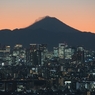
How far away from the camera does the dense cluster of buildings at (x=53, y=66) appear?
13.8m

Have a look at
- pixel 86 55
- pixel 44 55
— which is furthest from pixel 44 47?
pixel 86 55

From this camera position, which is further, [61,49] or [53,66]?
[61,49]

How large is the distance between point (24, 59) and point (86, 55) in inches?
104

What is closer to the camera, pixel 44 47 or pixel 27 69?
pixel 27 69

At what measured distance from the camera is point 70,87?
13.2m

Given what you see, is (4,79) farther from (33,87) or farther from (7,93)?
(7,93)

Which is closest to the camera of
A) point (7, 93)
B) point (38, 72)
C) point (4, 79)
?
point (7, 93)

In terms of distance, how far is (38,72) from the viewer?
Result: 16219 millimetres

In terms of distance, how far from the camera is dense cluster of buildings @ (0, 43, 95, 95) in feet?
45.4

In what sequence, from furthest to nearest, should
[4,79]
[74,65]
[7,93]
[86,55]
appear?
1. [86,55]
2. [74,65]
3. [4,79]
4. [7,93]

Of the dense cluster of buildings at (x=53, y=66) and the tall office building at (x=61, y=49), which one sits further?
the tall office building at (x=61, y=49)

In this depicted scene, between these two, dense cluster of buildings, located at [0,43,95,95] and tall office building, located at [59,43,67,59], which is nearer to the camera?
dense cluster of buildings, located at [0,43,95,95]

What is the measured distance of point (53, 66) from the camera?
56.6 feet

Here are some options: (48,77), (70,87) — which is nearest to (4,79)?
(48,77)
